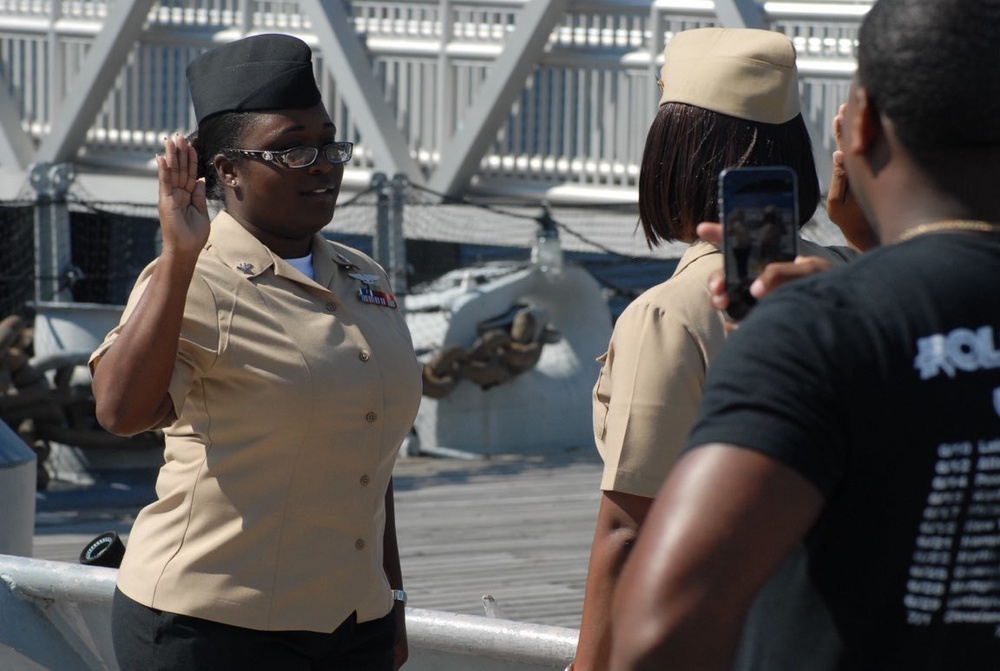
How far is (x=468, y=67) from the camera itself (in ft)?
39.8

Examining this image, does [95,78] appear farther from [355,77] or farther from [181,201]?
[181,201]

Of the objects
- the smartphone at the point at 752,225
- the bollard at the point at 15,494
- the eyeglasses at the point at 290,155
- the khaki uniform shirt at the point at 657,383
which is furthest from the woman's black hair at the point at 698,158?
the bollard at the point at 15,494

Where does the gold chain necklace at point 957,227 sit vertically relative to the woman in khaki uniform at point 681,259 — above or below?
above

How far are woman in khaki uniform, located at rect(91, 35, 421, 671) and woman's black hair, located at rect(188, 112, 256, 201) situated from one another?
0.14ft

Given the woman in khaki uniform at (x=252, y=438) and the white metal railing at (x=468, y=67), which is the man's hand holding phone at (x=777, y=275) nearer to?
the woman in khaki uniform at (x=252, y=438)

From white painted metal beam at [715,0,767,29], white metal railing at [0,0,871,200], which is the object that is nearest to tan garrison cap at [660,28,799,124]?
white painted metal beam at [715,0,767,29]

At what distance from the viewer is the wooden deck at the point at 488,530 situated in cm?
660

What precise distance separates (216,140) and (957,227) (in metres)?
1.81

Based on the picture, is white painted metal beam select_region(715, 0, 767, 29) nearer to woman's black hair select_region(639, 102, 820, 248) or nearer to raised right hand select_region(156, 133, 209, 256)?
raised right hand select_region(156, 133, 209, 256)

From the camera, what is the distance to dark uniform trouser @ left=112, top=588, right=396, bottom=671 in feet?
9.01

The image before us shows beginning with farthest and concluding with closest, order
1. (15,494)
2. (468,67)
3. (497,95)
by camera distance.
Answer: (468,67) < (497,95) < (15,494)

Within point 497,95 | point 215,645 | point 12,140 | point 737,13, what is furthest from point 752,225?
point 12,140

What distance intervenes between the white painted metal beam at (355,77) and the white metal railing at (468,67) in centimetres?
25

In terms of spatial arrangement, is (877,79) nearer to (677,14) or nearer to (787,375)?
(787,375)
